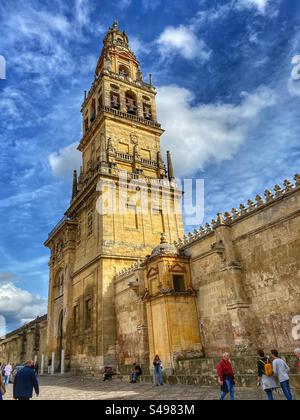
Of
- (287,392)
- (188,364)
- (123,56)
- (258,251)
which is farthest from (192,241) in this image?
(123,56)

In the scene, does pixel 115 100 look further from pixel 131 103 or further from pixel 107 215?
pixel 107 215

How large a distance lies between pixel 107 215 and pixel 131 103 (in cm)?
1337

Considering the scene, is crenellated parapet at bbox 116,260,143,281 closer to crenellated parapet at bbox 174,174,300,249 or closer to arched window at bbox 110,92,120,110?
crenellated parapet at bbox 174,174,300,249

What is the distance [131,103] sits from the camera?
3206 cm

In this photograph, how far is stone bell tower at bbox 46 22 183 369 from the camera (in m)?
22.7

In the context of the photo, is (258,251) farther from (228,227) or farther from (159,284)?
(159,284)

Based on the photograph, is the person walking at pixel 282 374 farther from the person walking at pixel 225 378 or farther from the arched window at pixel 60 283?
the arched window at pixel 60 283

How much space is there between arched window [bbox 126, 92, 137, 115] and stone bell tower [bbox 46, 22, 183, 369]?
3.9 inches

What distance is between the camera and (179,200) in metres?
28.3

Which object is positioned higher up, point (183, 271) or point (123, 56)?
point (123, 56)

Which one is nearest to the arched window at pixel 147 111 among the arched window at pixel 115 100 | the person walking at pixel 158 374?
the arched window at pixel 115 100
